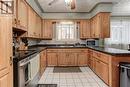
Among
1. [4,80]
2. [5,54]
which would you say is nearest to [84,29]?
[5,54]

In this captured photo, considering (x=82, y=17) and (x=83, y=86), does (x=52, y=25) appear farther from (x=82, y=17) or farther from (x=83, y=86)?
(x=83, y=86)

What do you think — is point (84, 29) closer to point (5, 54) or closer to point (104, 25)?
point (104, 25)

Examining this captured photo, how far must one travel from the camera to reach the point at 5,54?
2.72 m

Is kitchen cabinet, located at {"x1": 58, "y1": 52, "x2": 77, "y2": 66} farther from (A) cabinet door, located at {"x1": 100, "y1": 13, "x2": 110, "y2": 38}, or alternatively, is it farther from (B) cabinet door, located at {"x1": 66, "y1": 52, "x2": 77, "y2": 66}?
(A) cabinet door, located at {"x1": 100, "y1": 13, "x2": 110, "y2": 38}

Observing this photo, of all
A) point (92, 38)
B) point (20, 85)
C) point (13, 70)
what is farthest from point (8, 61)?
point (92, 38)

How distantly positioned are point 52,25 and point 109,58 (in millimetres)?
5598

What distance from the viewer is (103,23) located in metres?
7.98

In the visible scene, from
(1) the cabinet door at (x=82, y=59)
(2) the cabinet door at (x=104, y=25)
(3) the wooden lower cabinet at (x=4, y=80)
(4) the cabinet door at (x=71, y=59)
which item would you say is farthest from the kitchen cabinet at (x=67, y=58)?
(3) the wooden lower cabinet at (x=4, y=80)

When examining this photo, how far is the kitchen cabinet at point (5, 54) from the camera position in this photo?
8.53 ft

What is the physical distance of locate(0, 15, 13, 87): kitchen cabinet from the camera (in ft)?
8.53

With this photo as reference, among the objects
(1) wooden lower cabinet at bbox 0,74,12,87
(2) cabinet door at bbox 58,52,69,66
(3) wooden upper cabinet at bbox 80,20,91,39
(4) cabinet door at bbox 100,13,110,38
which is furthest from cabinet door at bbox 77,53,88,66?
(1) wooden lower cabinet at bbox 0,74,12,87

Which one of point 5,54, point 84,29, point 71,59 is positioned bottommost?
point 71,59

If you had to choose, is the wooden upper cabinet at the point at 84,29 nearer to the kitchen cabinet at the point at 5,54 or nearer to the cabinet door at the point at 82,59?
the cabinet door at the point at 82,59

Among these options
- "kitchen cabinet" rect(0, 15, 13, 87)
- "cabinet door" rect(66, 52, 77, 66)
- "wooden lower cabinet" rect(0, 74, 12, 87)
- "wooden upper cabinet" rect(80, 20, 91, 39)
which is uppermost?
"wooden upper cabinet" rect(80, 20, 91, 39)
